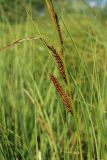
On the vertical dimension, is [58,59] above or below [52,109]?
above

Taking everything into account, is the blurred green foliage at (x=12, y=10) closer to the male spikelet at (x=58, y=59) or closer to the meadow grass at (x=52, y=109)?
the meadow grass at (x=52, y=109)

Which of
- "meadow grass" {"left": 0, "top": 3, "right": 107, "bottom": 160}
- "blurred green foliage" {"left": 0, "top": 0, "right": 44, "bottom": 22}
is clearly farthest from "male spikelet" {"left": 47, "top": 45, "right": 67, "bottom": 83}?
"blurred green foliage" {"left": 0, "top": 0, "right": 44, "bottom": 22}

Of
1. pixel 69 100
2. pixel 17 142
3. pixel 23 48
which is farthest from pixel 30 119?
pixel 69 100

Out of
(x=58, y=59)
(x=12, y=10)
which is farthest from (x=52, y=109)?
(x=12, y=10)

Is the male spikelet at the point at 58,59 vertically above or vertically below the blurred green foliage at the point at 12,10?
below

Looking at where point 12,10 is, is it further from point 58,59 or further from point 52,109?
point 58,59

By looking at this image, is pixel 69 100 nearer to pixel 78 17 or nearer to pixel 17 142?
pixel 17 142

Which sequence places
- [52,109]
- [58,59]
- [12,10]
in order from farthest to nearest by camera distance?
[12,10]
[52,109]
[58,59]

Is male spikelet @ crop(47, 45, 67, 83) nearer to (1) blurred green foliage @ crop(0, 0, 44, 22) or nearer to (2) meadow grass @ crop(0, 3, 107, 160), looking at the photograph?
(2) meadow grass @ crop(0, 3, 107, 160)

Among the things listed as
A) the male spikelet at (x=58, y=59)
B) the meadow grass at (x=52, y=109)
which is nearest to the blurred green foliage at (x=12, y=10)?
the meadow grass at (x=52, y=109)
